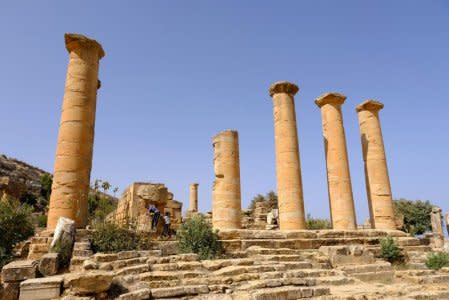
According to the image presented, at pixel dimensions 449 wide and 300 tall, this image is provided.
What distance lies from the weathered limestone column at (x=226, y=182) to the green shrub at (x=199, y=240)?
322 centimetres

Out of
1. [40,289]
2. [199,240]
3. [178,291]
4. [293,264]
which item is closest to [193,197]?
[199,240]

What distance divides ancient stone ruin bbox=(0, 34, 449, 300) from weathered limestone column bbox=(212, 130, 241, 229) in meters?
0.04

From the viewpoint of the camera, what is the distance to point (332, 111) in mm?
18078

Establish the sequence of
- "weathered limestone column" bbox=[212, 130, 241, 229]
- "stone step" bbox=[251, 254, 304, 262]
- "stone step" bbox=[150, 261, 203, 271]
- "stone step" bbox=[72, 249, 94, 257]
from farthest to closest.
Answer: "weathered limestone column" bbox=[212, 130, 241, 229]
"stone step" bbox=[251, 254, 304, 262]
"stone step" bbox=[72, 249, 94, 257]
"stone step" bbox=[150, 261, 203, 271]

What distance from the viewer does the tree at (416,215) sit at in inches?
1598

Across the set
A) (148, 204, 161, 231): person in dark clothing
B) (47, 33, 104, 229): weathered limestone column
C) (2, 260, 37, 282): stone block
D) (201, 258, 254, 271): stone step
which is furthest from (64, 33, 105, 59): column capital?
(201, 258, 254, 271): stone step

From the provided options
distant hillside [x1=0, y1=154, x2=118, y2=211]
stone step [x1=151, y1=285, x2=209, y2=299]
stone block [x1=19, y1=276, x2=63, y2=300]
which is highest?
distant hillside [x1=0, y1=154, x2=118, y2=211]

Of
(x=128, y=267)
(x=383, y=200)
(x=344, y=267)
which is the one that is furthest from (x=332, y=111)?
(x=128, y=267)

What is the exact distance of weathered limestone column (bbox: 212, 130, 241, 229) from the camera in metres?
14.6

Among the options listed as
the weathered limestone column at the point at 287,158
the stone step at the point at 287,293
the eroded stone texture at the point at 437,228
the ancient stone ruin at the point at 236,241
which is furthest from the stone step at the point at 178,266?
the eroded stone texture at the point at 437,228

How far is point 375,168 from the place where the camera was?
59.2ft

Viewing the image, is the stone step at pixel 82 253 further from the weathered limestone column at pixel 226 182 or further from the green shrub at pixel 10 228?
the weathered limestone column at pixel 226 182

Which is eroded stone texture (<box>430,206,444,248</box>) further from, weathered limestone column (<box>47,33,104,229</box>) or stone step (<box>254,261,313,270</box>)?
weathered limestone column (<box>47,33,104,229</box>)

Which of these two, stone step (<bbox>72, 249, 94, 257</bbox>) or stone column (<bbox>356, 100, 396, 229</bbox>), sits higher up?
stone column (<bbox>356, 100, 396, 229</bbox>)
